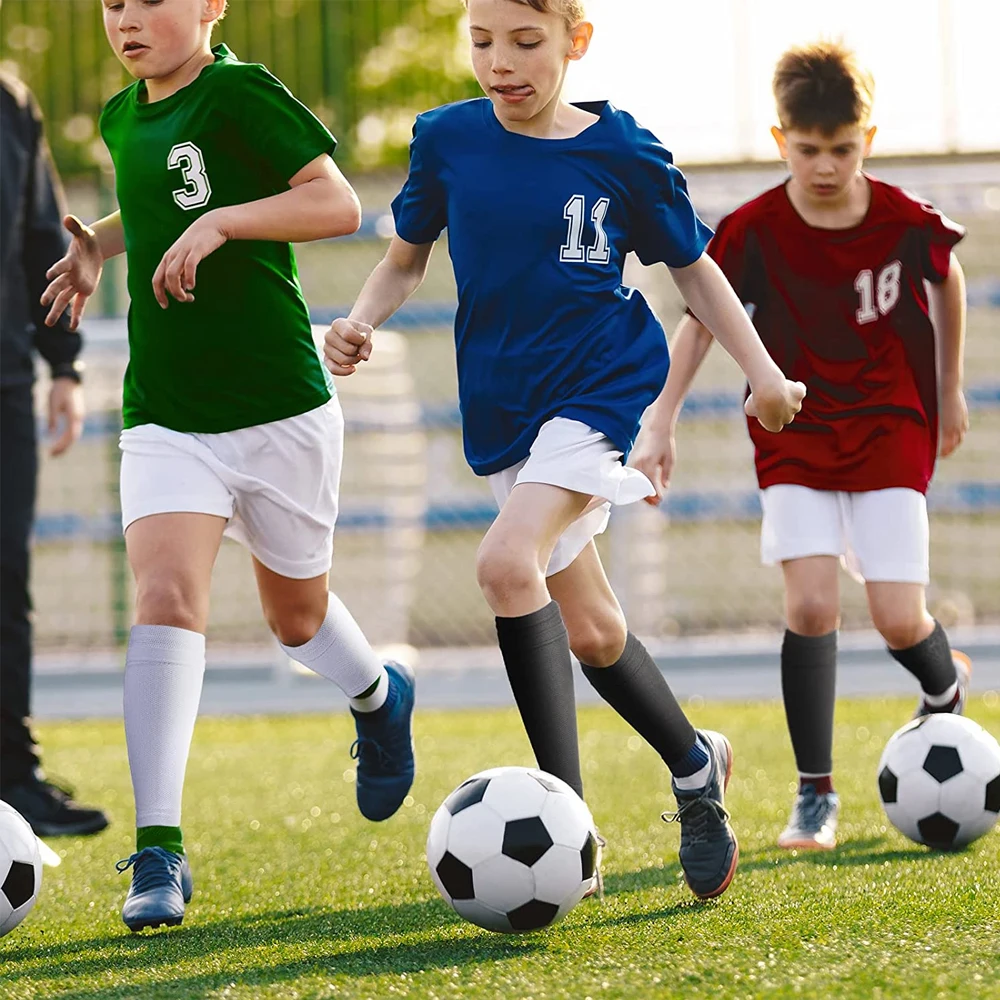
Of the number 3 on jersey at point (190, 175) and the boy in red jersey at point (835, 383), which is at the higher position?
the number 3 on jersey at point (190, 175)

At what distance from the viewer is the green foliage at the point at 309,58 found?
11055 mm

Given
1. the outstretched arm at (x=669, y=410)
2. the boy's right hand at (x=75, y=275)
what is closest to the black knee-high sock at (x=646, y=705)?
the outstretched arm at (x=669, y=410)

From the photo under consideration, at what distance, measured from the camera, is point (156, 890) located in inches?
113

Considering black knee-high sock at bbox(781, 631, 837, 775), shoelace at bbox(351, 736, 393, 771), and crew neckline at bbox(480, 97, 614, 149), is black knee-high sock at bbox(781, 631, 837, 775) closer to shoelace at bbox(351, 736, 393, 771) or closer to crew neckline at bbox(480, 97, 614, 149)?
shoelace at bbox(351, 736, 393, 771)

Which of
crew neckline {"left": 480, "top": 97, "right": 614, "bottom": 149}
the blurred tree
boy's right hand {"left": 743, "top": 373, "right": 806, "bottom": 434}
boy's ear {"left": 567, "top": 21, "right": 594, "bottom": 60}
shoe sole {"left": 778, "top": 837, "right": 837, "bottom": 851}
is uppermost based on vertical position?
the blurred tree

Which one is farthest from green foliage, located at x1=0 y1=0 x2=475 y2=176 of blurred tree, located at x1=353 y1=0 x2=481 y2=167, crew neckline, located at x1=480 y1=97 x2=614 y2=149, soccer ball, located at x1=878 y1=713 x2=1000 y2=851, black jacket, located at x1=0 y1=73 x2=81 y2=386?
soccer ball, located at x1=878 y1=713 x2=1000 y2=851

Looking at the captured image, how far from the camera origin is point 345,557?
9.74 metres

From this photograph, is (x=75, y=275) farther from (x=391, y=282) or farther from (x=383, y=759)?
(x=383, y=759)

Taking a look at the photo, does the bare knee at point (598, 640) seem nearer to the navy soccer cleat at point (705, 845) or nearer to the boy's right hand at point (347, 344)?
the navy soccer cleat at point (705, 845)

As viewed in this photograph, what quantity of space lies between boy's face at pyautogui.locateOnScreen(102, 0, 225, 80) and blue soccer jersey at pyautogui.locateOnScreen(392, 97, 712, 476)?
543mm

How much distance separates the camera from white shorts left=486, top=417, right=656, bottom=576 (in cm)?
294

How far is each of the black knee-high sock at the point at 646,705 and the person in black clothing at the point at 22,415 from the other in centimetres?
192

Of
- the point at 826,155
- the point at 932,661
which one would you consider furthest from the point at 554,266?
the point at 932,661

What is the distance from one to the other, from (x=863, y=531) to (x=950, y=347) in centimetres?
53
